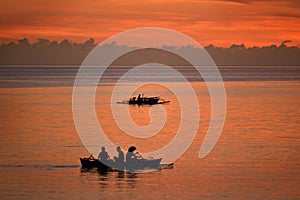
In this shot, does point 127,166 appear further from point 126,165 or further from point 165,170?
point 165,170

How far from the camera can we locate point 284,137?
4228cm

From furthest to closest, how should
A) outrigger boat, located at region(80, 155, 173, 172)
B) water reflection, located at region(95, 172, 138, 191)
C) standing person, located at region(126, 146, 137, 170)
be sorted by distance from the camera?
1. standing person, located at region(126, 146, 137, 170)
2. outrigger boat, located at region(80, 155, 173, 172)
3. water reflection, located at region(95, 172, 138, 191)

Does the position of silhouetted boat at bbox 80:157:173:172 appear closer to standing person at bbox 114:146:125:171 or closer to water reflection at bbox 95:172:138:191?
standing person at bbox 114:146:125:171

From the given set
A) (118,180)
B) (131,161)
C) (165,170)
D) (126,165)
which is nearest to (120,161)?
(126,165)

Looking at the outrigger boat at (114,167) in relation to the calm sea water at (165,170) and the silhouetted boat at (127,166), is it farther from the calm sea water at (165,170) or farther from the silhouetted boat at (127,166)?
the calm sea water at (165,170)

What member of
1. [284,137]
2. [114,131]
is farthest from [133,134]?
[284,137]

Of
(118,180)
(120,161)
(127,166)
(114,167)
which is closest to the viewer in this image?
(118,180)

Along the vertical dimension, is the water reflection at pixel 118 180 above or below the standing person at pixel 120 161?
below

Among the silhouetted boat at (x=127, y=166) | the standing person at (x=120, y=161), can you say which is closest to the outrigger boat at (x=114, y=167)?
the silhouetted boat at (x=127, y=166)

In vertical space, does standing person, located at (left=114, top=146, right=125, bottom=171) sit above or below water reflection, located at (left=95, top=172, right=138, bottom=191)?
above

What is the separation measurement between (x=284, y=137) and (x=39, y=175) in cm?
1823

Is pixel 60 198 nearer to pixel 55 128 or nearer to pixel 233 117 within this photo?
pixel 55 128

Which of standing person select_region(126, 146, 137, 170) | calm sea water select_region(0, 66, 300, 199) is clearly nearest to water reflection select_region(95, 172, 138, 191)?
calm sea water select_region(0, 66, 300, 199)

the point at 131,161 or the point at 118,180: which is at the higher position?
the point at 131,161
